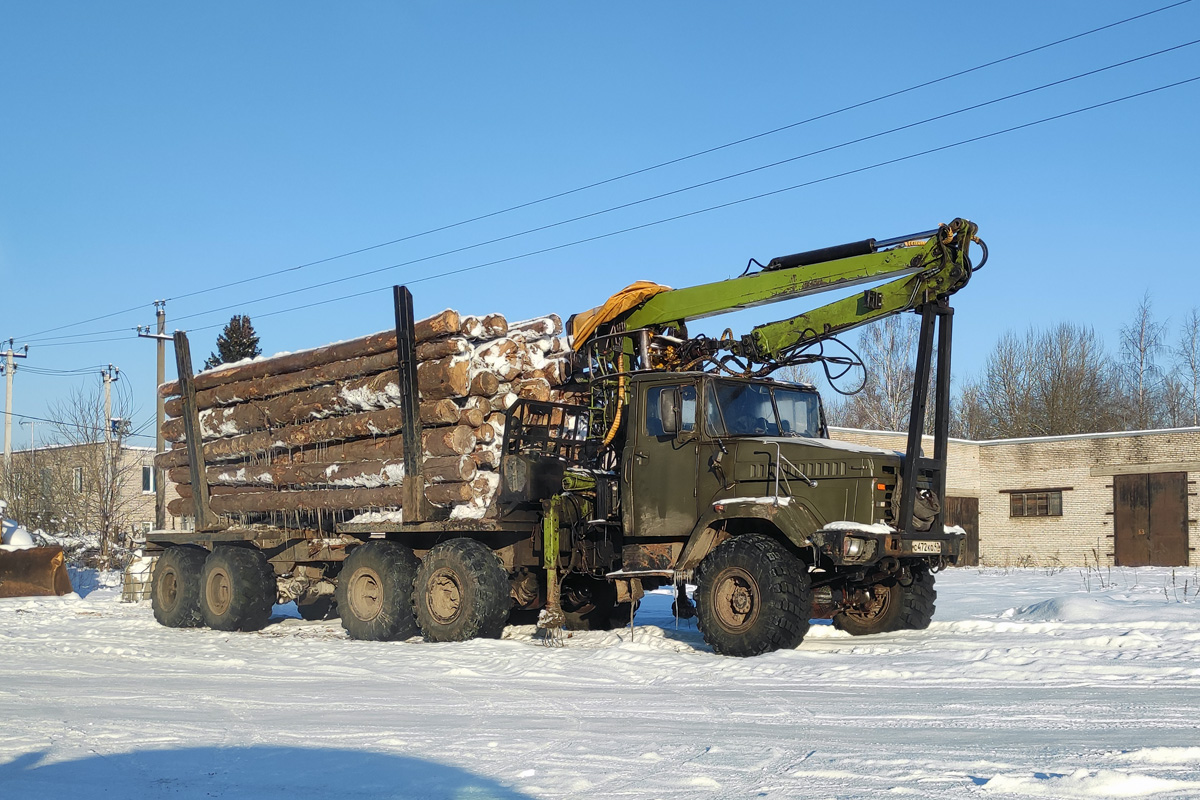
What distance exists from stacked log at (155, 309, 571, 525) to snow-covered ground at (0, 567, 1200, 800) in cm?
194

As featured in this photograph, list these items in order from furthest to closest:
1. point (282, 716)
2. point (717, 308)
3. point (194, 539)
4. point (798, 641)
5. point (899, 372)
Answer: point (899, 372), point (194, 539), point (717, 308), point (798, 641), point (282, 716)

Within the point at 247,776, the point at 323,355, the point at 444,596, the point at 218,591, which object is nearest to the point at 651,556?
the point at 444,596

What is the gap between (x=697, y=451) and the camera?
11.3 m

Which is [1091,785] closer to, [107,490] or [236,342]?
[107,490]

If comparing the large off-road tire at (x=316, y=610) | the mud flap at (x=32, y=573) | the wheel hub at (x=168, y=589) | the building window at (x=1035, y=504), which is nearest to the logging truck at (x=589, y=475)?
the wheel hub at (x=168, y=589)

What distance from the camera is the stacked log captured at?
12789 millimetres

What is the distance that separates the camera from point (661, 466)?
11.6 metres

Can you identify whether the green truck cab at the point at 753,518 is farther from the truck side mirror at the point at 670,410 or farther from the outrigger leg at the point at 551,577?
the outrigger leg at the point at 551,577

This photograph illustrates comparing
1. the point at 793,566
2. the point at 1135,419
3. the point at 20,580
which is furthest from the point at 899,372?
the point at 793,566

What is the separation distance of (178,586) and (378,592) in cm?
433

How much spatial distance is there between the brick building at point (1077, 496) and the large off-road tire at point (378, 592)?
17701 millimetres

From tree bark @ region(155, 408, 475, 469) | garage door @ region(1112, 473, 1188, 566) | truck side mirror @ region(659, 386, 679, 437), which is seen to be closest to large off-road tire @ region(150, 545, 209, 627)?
tree bark @ region(155, 408, 475, 469)

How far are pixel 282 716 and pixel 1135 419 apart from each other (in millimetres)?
48967

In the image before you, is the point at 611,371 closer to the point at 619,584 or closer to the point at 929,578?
the point at 619,584
